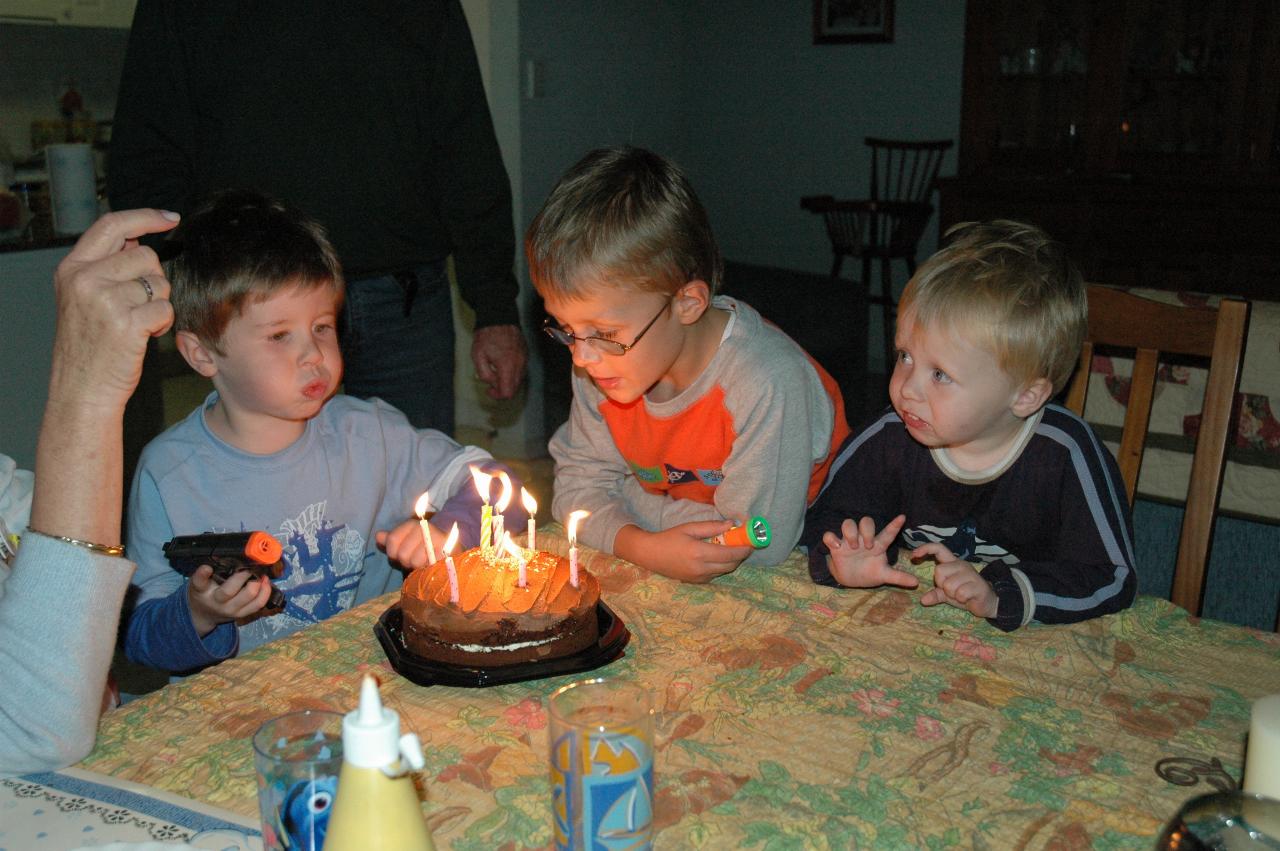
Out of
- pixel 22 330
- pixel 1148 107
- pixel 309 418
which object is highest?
pixel 1148 107

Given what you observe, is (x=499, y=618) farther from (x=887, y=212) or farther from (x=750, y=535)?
(x=887, y=212)

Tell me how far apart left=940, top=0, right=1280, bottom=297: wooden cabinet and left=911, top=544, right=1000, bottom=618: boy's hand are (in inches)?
185

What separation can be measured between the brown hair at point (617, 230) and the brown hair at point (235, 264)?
35 centimetres

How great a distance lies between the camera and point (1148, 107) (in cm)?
591

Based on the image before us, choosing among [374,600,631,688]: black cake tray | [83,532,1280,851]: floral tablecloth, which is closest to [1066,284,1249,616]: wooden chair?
[83,532,1280,851]: floral tablecloth

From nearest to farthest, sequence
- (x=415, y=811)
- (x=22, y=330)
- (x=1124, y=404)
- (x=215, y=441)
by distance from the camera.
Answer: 1. (x=415, y=811)
2. (x=215, y=441)
3. (x=1124, y=404)
4. (x=22, y=330)

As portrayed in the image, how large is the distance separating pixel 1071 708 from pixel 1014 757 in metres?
0.14

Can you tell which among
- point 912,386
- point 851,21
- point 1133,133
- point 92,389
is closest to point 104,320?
point 92,389

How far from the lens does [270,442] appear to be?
175 centimetres

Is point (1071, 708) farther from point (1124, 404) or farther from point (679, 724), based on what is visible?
point (1124, 404)

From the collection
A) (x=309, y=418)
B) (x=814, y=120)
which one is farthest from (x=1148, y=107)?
(x=309, y=418)

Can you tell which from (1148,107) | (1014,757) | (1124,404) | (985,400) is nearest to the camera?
(1014,757)

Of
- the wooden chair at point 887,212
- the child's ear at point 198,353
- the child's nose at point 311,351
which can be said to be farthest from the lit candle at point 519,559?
the wooden chair at point 887,212

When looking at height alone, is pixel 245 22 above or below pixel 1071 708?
above
